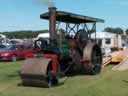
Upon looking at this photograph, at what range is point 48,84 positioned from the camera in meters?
10.6

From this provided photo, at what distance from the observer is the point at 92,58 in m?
13.8

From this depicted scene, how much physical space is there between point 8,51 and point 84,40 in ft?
38.9

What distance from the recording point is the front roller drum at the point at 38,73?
10.5 metres

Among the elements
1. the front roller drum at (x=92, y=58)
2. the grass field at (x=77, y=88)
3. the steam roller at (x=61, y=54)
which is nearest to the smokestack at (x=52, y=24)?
the steam roller at (x=61, y=54)

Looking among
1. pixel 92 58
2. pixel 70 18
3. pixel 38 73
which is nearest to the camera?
pixel 38 73

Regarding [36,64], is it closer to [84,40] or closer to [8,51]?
[84,40]

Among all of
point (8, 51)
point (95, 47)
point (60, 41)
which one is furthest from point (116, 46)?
point (60, 41)

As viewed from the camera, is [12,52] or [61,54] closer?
[61,54]

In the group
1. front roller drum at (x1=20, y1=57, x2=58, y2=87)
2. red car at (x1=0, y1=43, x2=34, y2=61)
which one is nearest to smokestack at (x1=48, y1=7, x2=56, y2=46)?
front roller drum at (x1=20, y1=57, x2=58, y2=87)

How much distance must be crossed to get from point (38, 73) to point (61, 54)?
5.30ft

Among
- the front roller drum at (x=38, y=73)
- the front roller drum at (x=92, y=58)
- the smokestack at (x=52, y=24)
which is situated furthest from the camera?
the front roller drum at (x=92, y=58)

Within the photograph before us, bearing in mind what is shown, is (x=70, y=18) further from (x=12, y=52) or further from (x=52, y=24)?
(x=12, y=52)

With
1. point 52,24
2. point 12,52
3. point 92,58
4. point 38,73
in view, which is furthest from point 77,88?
point 12,52

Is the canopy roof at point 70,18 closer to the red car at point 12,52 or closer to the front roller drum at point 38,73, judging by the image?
the front roller drum at point 38,73
